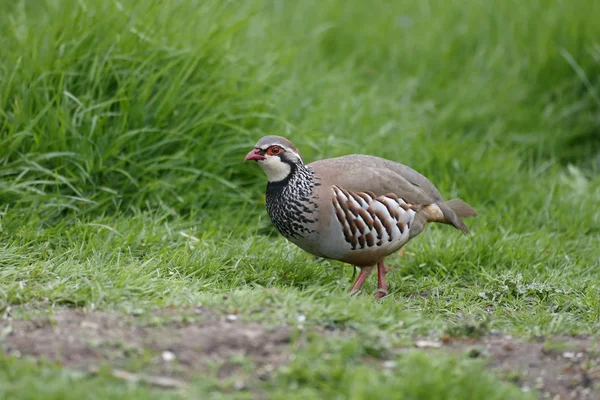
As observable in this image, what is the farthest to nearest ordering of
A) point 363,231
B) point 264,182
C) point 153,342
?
1. point 264,182
2. point 363,231
3. point 153,342

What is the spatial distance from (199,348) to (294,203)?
1.44 meters

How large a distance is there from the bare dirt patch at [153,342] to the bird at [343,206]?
1.04 metres

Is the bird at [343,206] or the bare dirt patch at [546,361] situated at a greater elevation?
the bird at [343,206]

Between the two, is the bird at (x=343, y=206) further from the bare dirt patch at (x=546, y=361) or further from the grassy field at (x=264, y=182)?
the bare dirt patch at (x=546, y=361)

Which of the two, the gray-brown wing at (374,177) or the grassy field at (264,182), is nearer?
the grassy field at (264,182)

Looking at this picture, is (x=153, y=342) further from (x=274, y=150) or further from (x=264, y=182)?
(x=264, y=182)

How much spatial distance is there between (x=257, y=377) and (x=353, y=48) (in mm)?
5413

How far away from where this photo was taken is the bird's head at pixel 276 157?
4676 millimetres

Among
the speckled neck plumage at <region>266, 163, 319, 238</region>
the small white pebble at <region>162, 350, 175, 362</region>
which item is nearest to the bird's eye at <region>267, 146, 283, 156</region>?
the speckled neck plumage at <region>266, 163, 319, 238</region>

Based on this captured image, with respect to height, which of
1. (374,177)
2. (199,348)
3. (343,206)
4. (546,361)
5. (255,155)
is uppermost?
(255,155)

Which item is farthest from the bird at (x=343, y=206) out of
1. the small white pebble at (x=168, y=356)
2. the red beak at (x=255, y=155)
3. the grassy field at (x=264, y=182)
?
the small white pebble at (x=168, y=356)

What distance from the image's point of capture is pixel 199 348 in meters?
3.30

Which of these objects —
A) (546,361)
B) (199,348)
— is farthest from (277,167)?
(546,361)

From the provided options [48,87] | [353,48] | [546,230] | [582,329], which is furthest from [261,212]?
[353,48]
